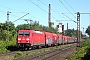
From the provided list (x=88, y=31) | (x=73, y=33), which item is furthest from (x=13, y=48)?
(x=73, y=33)

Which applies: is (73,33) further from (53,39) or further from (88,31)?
(53,39)

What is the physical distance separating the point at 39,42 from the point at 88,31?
304ft

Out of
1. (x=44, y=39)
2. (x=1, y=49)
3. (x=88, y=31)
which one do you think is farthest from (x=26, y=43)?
(x=88, y=31)

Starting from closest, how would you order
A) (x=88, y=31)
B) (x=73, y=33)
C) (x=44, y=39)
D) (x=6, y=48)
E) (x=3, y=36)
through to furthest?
(x=6, y=48)
(x=44, y=39)
(x=3, y=36)
(x=88, y=31)
(x=73, y=33)

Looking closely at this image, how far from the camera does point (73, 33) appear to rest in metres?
172

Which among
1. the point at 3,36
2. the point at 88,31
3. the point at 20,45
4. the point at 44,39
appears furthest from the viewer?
the point at 88,31

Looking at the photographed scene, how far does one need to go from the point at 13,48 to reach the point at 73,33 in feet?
432

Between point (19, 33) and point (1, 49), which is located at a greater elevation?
point (19, 33)

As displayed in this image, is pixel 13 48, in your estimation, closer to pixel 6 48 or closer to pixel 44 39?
pixel 6 48

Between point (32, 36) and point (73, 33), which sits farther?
point (73, 33)

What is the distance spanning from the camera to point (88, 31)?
133750mm

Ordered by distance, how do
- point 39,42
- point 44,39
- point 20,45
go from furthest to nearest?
point 44,39
point 39,42
point 20,45

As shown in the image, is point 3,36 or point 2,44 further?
point 3,36

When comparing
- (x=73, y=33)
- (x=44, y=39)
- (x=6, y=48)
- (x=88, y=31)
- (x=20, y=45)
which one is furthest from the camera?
(x=73, y=33)
